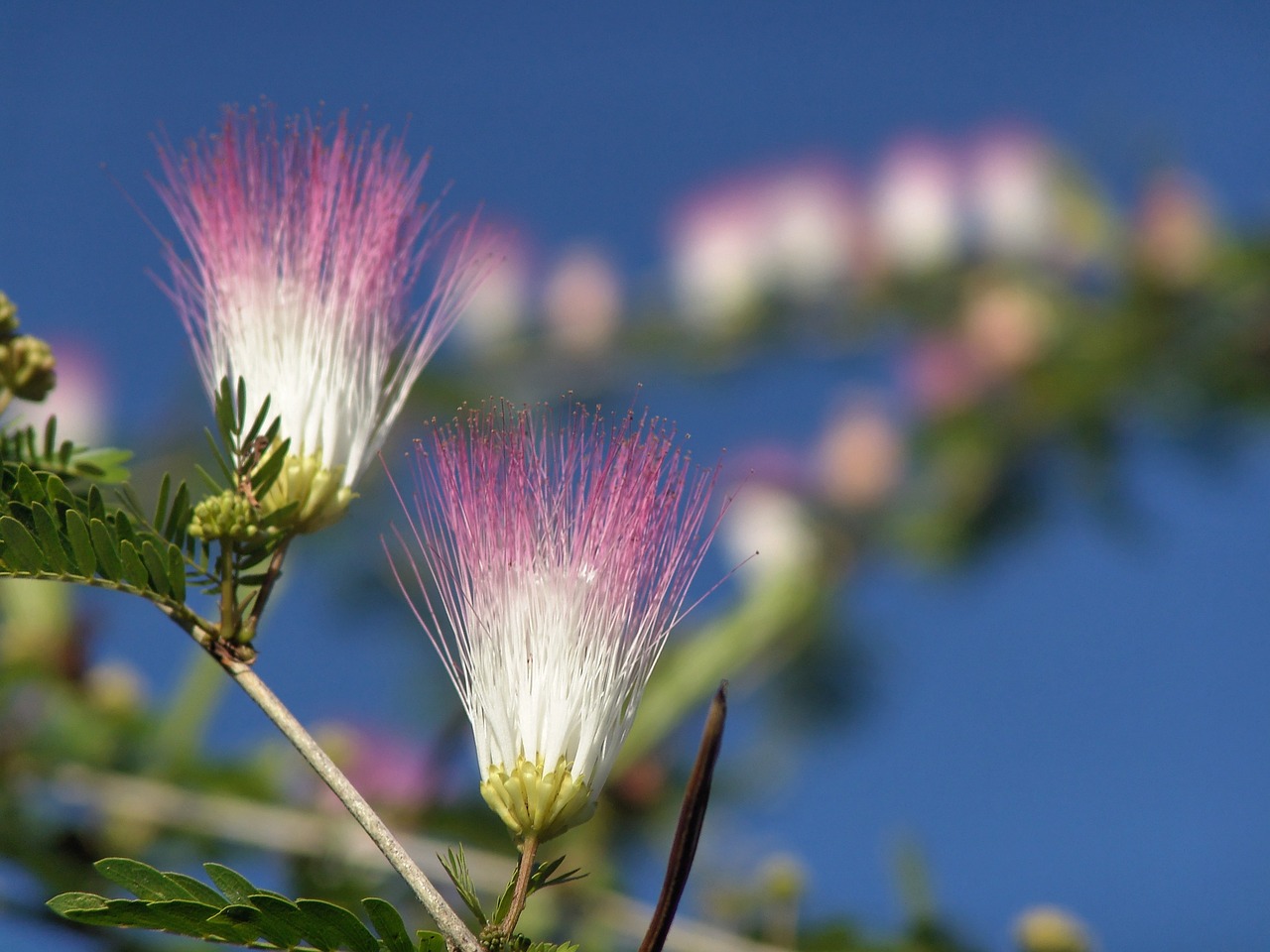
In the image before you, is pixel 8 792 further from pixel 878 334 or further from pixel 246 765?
pixel 878 334

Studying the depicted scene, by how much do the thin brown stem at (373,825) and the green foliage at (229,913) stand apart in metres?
0.03

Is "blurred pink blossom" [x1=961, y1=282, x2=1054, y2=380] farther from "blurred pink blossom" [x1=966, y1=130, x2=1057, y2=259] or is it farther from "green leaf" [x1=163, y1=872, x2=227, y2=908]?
"green leaf" [x1=163, y1=872, x2=227, y2=908]

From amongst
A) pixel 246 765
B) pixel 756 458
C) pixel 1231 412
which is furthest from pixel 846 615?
pixel 246 765

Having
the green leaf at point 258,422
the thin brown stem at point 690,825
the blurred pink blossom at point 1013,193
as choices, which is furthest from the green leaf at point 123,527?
the blurred pink blossom at point 1013,193

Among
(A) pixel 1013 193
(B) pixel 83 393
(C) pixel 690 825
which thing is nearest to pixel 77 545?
(C) pixel 690 825

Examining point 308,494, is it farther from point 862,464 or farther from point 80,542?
point 862,464

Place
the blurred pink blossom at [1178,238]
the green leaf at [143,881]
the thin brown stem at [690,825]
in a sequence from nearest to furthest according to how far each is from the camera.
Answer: the thin brown stem at [690,825] → the green leaf at [143,881] → the blurred pink blossom at [1178,238]

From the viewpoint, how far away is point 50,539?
80 centimetres

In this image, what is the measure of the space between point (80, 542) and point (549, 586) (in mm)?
279

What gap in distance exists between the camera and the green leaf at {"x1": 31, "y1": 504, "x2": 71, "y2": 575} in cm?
80

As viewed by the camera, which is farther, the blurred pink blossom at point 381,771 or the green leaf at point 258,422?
the blurred pink blossom at point 381,771

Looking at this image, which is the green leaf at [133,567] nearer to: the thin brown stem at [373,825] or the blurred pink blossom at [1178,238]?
the thin brown stem at [373,825]

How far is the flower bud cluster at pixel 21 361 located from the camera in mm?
915

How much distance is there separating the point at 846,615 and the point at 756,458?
0.60 m
